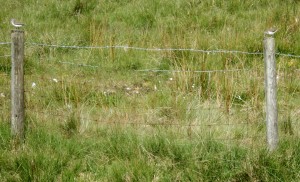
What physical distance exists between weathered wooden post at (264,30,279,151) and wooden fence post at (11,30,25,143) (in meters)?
2.25

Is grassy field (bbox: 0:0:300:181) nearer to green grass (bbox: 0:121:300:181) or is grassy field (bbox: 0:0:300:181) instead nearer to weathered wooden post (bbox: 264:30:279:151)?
green grass (bbox: 0:121:300:181)

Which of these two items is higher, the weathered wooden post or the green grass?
the weathered wooden post

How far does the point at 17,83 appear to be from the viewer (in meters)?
5.03

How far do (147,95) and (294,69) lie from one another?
7.06 ft

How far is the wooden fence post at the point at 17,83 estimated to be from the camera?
5.00 meters

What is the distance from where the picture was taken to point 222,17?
9359mm

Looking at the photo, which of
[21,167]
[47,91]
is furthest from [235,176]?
[47,91]

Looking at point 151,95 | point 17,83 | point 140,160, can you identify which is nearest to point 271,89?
point 140,160

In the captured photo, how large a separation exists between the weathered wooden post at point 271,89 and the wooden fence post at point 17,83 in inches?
88.6

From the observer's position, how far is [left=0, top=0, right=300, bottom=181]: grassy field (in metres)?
4.65

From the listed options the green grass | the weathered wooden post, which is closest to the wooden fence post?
the green grass

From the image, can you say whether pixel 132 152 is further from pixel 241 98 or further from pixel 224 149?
pixel 241 98

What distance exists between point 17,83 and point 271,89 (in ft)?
7.65

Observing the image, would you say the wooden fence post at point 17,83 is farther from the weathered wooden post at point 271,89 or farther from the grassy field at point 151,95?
the weathered wooden post at point 271,89
